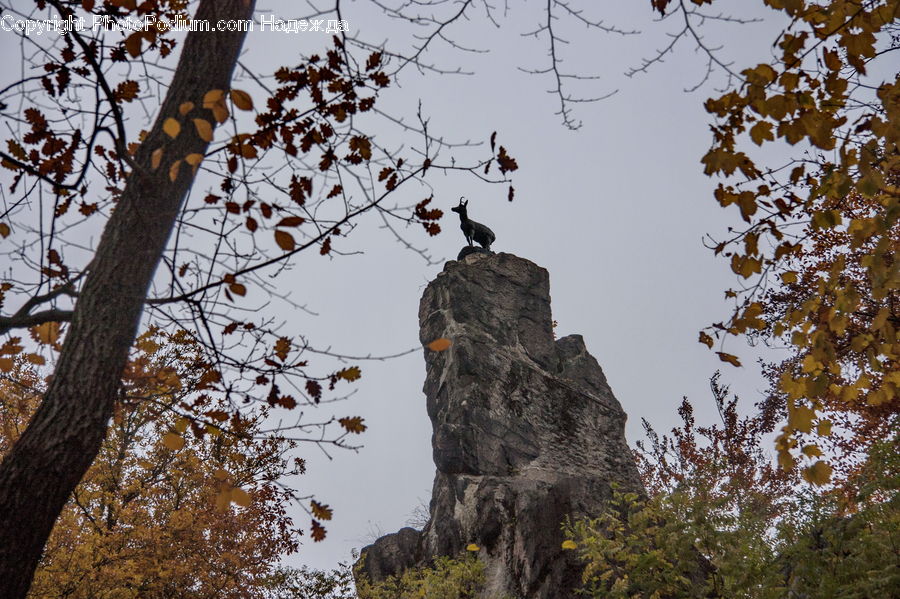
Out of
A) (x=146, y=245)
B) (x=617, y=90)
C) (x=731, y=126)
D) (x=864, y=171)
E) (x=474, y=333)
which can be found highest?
(x=474, y=333)

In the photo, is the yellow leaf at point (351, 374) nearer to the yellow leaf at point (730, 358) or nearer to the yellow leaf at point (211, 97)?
the yellow leaf at point (211, 97)

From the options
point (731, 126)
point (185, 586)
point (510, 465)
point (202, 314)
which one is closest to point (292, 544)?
point (185, 586)

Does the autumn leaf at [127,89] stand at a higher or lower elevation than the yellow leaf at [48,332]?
higher

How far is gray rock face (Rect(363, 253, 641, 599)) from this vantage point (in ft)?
30.6

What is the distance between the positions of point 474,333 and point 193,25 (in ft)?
29.3

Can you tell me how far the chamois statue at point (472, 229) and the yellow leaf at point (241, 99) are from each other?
38.6ft

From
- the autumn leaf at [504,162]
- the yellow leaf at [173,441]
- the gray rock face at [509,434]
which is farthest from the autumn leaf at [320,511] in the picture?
the gray rock face at [509,434]

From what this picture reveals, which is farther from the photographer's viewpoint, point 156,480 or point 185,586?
point 156,480

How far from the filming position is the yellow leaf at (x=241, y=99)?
8.50 feet

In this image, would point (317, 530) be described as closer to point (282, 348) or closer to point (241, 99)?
point (282, 348)

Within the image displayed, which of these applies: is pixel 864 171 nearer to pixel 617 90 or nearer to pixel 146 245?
pixel 617 90

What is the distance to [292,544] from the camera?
13820 mm

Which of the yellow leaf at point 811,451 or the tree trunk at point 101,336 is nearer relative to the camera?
the tree trunk at point 101,336

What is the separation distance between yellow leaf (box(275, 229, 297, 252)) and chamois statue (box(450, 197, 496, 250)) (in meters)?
11.7
